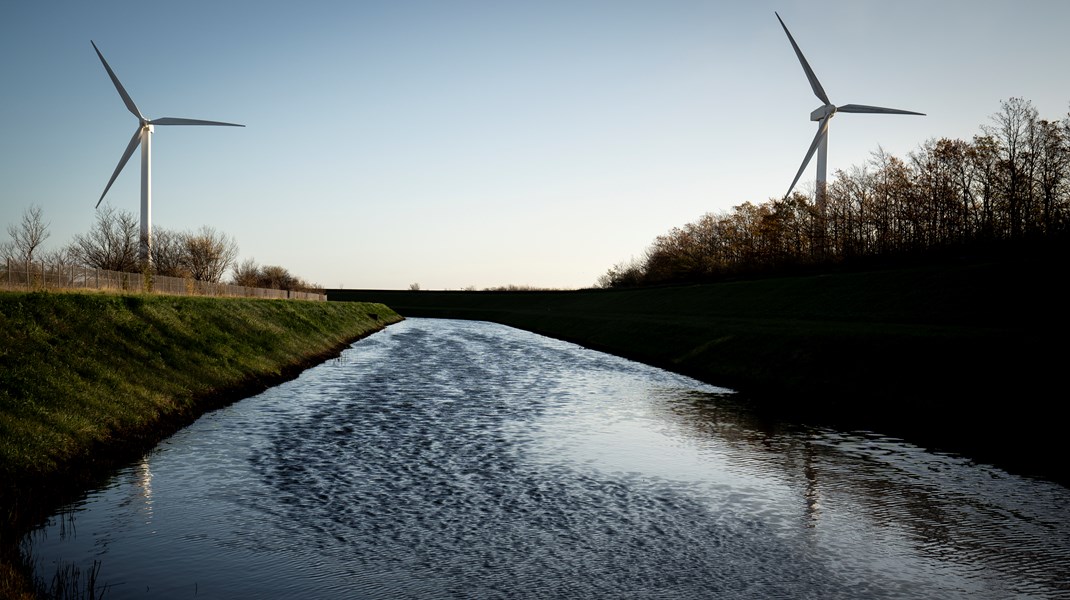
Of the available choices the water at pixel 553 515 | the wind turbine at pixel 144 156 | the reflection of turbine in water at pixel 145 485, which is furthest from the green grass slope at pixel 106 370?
the wind turbine at pixel 144 156

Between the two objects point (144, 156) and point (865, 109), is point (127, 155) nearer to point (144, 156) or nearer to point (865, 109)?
point (144, 156)

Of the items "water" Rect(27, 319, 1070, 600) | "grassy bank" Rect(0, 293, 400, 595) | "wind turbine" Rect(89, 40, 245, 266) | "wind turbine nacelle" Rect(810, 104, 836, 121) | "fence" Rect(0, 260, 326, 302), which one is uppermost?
"wind turbine nacelle" Rect(810, 104, 836, 121)

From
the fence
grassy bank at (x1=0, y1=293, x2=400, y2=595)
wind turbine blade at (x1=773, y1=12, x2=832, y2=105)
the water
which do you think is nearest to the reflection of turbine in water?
the water

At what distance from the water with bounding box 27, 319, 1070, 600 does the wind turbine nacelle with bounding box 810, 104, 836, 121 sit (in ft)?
203

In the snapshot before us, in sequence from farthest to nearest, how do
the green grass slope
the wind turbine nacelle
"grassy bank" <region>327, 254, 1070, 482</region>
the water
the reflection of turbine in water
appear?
the wind turbine nacelle
"grassy bank" <region>327, 254, 1070, 482</region>
the green grass slope
the reflection of turbine in water
the water

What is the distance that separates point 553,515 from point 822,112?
243ft

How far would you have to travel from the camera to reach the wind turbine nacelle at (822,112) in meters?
74.6

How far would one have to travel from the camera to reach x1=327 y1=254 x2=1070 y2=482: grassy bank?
20406 millimetres

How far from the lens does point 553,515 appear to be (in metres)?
12.7

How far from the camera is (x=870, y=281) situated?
5184 cm

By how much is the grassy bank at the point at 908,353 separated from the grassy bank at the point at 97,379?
20238 millimetres

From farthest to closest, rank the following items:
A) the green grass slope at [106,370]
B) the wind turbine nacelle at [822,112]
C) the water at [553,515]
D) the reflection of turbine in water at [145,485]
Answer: the wind turbine nacelle at [822,112]
the green grass slope at [106,370]
the reflection of turbine in water at [145,485]
the water at [553,515]

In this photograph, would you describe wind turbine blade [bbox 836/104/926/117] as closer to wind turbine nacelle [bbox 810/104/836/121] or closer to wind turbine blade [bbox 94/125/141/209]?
wind turbine nacelle [bbox 810/104/836/121]

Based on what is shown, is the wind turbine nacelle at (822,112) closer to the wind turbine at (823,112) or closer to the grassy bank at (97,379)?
the wind turbine at (823,112)
